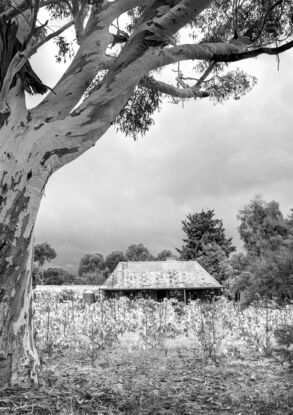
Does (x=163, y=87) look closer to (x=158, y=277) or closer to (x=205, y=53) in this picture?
(x=205, y=53)

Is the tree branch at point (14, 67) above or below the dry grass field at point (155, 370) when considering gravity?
above

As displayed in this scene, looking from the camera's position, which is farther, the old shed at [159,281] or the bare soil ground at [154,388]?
the old shed at [159,281]

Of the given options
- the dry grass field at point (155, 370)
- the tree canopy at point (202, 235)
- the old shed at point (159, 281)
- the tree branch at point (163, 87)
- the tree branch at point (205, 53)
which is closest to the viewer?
the dry grass field at point (155, 370)

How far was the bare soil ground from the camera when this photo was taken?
3846 millimetres

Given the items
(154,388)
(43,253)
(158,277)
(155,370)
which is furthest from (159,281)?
(43,253)

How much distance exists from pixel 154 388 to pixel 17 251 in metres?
2.10

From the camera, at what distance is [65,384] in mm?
4699

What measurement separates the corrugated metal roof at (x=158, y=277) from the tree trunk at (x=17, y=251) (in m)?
21.6

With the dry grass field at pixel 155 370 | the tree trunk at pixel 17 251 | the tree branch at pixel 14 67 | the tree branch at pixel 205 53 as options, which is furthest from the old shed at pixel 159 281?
the tree branch at pixel 14 67

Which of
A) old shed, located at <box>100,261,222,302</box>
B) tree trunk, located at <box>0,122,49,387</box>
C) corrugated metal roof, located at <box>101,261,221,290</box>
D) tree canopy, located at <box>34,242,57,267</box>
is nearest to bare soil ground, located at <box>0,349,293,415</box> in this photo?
tree trunk, located at <box>0,122,49,387</box>

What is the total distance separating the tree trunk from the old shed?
838 inches

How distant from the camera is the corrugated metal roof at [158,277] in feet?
86.2

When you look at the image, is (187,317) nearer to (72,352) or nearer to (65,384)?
(72,352)

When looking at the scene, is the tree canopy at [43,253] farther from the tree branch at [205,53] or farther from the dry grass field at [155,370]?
the tree branch at [205,53]
